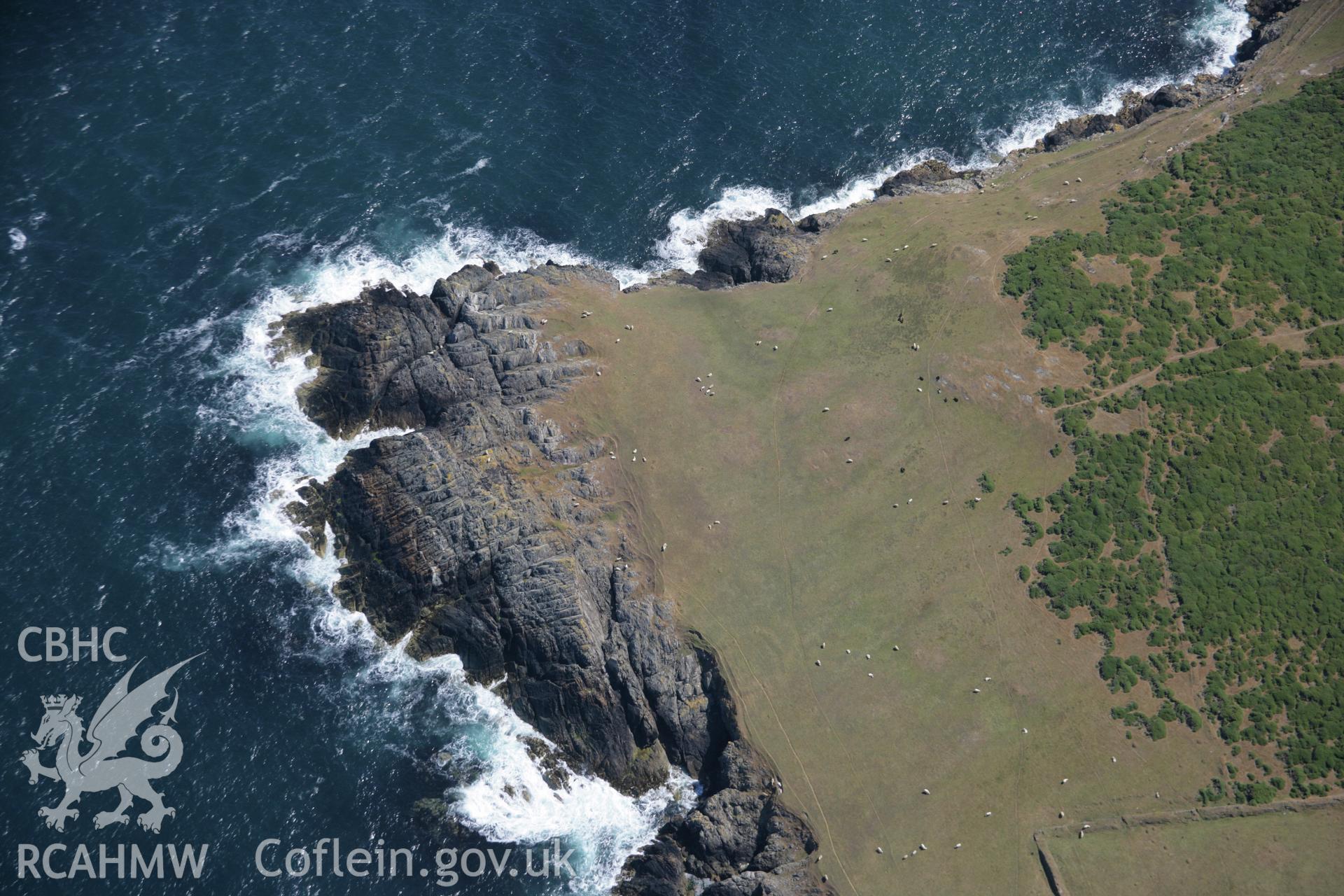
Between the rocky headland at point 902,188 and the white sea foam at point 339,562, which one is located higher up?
the rocky headland at point 902,188

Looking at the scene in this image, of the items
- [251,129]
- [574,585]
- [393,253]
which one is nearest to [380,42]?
[251,129]

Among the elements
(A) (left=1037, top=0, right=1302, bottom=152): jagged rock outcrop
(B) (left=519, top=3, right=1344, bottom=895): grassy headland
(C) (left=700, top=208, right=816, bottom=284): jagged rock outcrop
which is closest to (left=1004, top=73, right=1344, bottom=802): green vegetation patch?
(B) (left=519, top=3, right=1344, bottom=895): grassy headland

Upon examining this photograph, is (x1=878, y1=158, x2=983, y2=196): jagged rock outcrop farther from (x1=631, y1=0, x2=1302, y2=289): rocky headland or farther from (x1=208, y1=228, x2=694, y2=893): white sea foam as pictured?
(x1=208, y1=228, x2=694, y2=893): white sea foam

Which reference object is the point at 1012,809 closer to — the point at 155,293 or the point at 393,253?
the point at 393,253

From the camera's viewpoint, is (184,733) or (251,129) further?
(251,129)

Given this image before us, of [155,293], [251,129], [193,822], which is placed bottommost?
[193,822]

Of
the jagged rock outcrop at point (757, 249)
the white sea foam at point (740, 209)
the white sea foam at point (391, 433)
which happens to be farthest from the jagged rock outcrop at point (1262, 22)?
the jagged rock outcrop at point (757, 249)

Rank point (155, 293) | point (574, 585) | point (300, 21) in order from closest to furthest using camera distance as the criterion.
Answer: point (574, 585) → point (155, 293) → point (300, 21)

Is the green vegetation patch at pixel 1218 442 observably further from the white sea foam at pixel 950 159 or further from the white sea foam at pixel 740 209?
the white sea foam at pixel 740 209
